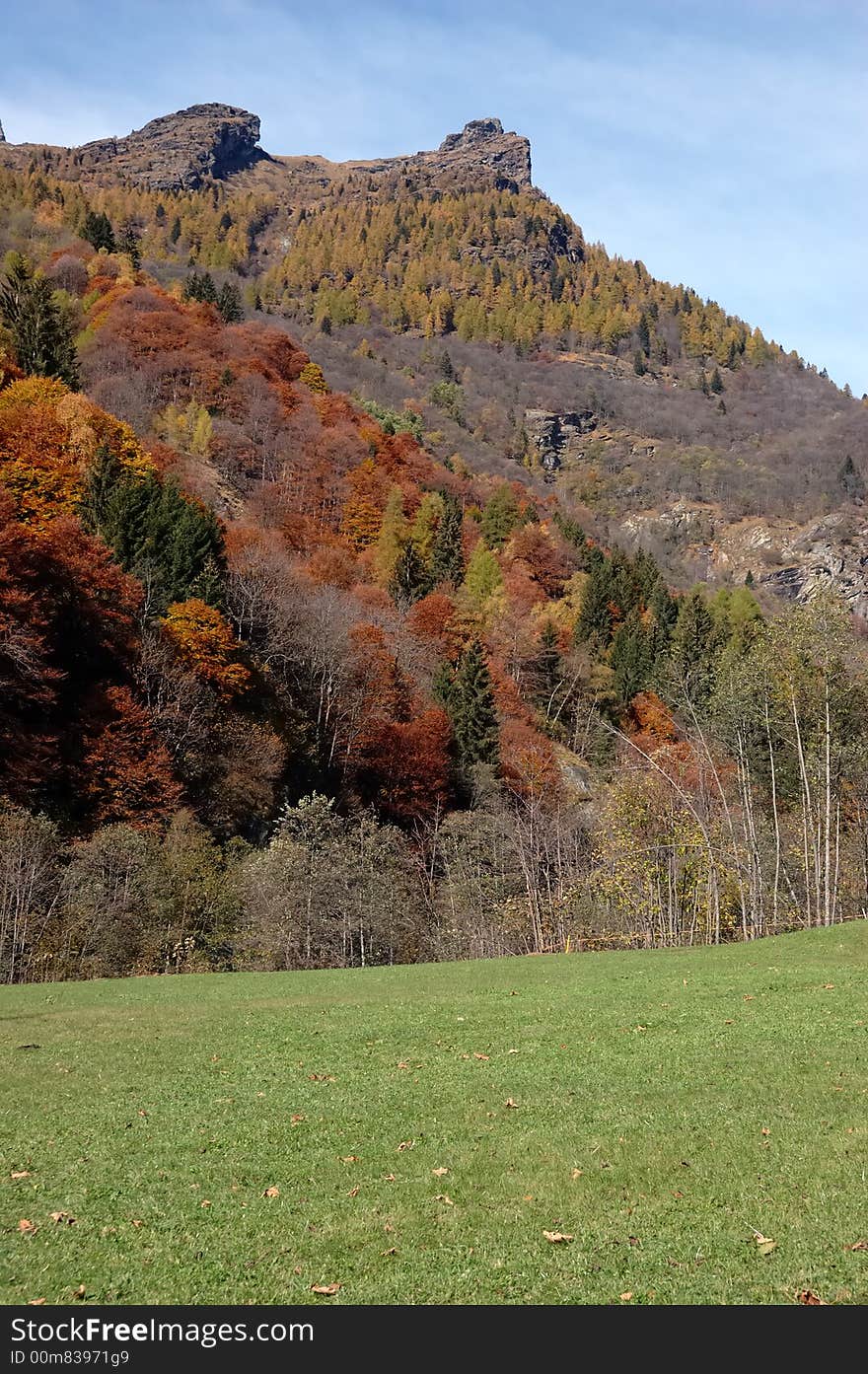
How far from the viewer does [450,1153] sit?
9484 millimetres

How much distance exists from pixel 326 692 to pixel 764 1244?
173 feet

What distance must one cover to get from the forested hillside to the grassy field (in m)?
16.8

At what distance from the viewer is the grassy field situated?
22.1 ft

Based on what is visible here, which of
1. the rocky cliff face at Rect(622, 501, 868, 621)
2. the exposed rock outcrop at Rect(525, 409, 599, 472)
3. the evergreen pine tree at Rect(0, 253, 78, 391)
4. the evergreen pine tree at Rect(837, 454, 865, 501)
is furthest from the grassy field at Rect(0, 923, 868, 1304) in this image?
the exposed rock outcrop at Rect(525, 409, 599, 472)

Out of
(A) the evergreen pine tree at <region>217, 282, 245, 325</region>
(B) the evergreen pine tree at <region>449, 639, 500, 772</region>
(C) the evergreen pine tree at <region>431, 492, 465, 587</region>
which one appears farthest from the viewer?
(A) the evergreen pine tree at <region>217, 282, 245, 325</region>

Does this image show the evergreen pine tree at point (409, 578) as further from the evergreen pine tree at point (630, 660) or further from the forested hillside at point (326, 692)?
the evergreen pine tree at point (630, 660)

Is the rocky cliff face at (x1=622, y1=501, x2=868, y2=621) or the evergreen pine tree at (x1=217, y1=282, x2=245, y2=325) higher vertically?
the evergreen pine tree at (x1=217, y1=282, x2=245, y2=325)

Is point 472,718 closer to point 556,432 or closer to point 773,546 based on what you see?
point 773,546

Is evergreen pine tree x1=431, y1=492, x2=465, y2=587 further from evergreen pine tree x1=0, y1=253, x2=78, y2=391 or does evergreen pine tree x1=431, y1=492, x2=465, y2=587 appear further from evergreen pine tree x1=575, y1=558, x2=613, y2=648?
evergreen pine tree x1=0, y1=253, x2=78, y2=391

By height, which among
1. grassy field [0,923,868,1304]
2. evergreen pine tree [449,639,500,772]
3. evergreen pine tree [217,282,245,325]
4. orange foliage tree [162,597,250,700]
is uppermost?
evergreen pine tree [217,282,245,325]

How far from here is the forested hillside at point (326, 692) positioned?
35000 millimetres

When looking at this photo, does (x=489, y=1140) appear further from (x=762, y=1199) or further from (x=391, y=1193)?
(x=762, y=1199)

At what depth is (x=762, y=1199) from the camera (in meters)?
7.80
